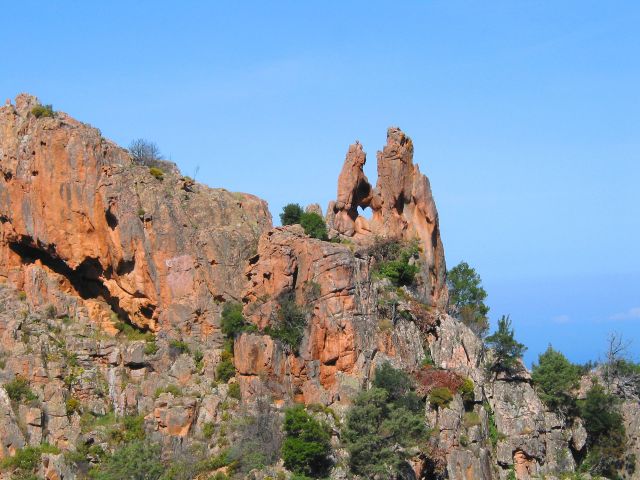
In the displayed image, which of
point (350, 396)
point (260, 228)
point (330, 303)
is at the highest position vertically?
point (260, 228)

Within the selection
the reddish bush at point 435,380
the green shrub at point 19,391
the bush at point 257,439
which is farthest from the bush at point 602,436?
the green shrub at point 19,391

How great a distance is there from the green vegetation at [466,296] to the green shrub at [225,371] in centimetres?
1804

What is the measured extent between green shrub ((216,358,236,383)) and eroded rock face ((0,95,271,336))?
9.92 feet

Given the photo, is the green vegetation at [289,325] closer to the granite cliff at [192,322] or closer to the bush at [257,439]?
the granite cliff at [192,322]

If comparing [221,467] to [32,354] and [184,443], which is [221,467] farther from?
[32,354]

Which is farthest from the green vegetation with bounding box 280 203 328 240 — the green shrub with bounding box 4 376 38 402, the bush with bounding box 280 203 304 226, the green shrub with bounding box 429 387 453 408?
the green shrub with bounding box 4 376 38 402

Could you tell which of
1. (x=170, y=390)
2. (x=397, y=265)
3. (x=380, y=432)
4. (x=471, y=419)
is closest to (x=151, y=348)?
(x=170, y=390)

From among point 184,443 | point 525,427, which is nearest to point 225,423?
point 184,443

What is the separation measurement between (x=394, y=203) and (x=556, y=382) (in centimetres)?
1467

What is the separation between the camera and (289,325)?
71.9m

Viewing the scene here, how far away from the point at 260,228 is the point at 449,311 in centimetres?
1379

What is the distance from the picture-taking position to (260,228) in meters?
77.9

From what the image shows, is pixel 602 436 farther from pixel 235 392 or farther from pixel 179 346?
pixel 179 346

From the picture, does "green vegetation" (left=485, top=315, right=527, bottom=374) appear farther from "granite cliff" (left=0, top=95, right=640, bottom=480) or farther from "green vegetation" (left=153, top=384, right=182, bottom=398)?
"green vegetation" (left=153, top=384, right=182, bottom=398)
